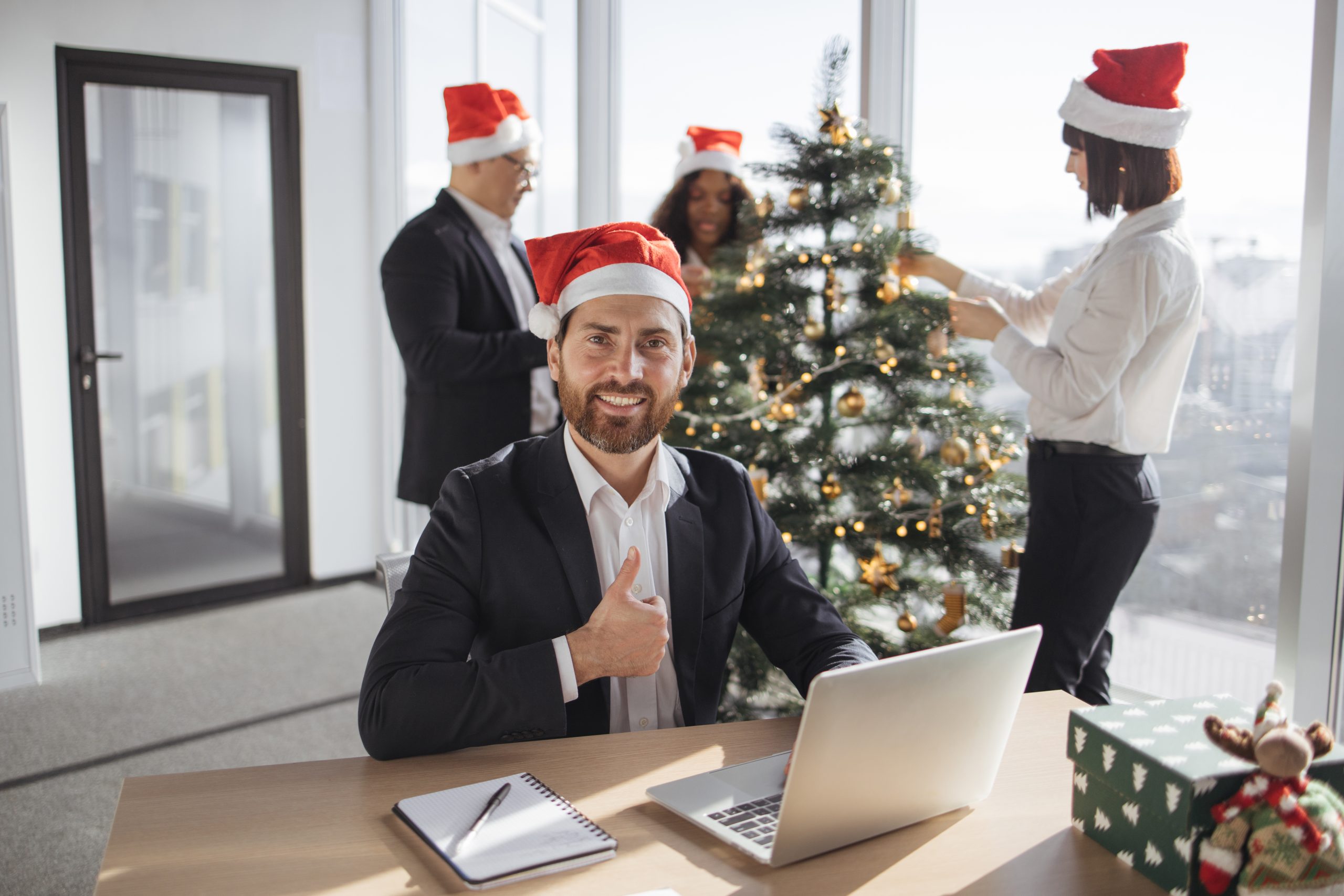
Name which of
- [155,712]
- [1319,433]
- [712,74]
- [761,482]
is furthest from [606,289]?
[155,712]

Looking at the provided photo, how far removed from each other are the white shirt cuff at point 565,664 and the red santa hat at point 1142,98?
4.77 ft

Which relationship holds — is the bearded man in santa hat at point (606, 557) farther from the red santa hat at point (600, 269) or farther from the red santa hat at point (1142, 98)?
the red santa hat at point (1142, 98)

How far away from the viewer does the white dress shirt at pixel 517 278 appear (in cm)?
284

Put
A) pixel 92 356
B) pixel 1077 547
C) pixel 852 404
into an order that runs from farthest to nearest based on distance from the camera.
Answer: pixel 92 356, pixel 852 404, pixel 1077 547

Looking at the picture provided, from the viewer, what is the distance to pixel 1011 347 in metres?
2.18

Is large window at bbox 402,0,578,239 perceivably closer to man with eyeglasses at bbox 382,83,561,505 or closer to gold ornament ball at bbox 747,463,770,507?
man with eyeglasses at bbox 382,83,561,505

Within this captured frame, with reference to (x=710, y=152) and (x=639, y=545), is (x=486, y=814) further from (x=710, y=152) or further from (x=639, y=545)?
(x=710, y=152)

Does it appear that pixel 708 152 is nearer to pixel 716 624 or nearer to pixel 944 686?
pixel 716 624

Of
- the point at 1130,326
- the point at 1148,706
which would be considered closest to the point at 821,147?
the point at 1130,326

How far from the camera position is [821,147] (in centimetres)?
241

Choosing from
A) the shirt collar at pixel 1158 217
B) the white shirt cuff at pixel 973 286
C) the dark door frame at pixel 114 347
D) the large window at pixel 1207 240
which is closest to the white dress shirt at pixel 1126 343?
the shirt collar at pixel 1158 217

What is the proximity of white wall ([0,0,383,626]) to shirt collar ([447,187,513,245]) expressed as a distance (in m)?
1.94

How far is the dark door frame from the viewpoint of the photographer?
4285 millimetres

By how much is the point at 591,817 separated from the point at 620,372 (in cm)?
71
